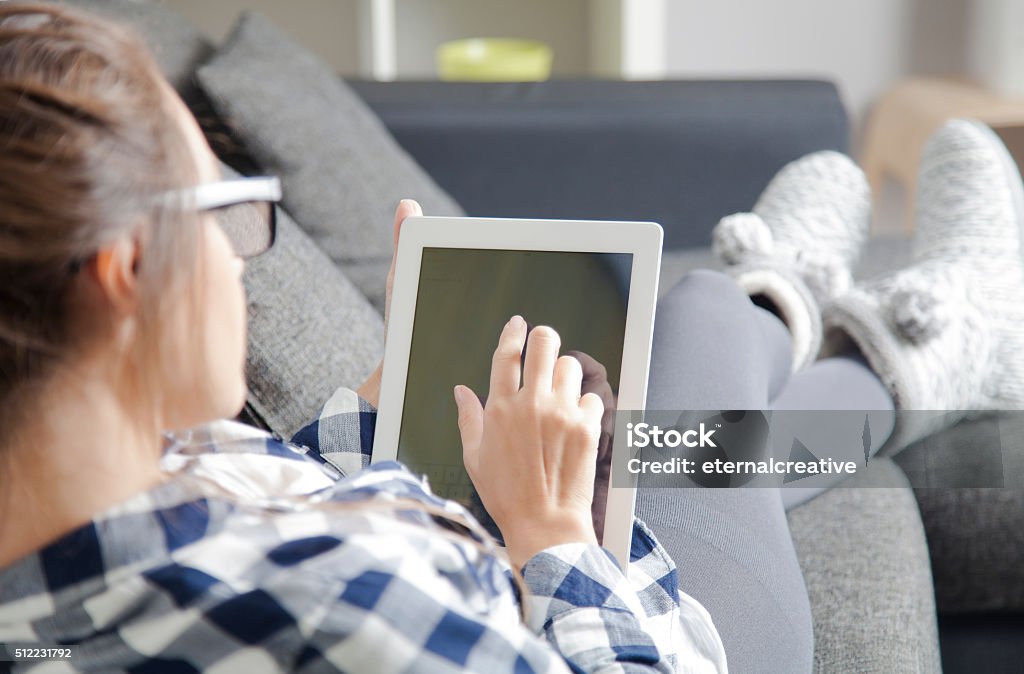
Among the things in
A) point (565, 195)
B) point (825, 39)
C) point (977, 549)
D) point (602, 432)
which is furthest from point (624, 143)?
point (825, 39)

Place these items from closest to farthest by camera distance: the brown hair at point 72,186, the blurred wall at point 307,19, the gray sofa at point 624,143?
the brown hair at point 72,186, the gray sofa at point 624,143, the blurred wall at point 307,19

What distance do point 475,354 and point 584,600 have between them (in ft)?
0.71

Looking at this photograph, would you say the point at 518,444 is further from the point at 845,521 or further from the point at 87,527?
the point at 845,521

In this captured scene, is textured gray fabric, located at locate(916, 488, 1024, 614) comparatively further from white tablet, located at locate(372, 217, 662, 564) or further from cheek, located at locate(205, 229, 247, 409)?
cheek, located at locate(205, 229, 247, 409)

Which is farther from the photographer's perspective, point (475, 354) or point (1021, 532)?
point (1021, 532)

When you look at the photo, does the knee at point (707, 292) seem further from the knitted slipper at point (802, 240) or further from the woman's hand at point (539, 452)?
the woman's hand at point (539, 452)

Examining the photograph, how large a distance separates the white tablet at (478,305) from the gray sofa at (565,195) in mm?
225

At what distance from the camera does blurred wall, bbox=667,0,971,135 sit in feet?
9.27

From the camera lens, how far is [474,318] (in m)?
0.69

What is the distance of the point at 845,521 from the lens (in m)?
0.95

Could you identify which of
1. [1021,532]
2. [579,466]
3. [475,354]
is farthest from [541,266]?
[1021,532]

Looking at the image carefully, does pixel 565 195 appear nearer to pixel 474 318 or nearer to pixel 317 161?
pixel 317 161

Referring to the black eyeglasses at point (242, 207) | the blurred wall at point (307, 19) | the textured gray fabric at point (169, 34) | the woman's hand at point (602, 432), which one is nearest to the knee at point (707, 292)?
the woman's hand at point (602, 432)

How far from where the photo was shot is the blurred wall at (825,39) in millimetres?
2824
